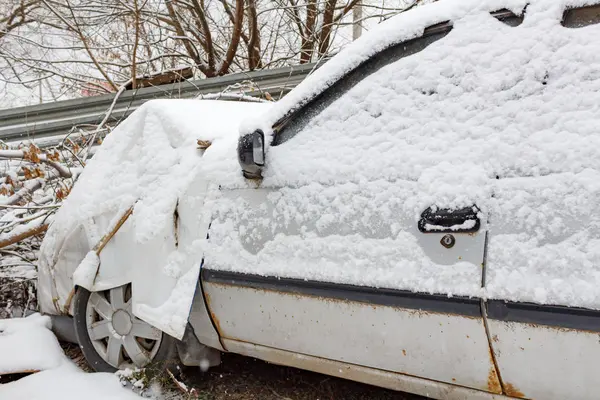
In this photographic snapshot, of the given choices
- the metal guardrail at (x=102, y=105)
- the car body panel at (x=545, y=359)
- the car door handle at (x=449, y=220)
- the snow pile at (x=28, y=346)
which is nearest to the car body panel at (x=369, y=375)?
the car body panel at (x=545, y=359)

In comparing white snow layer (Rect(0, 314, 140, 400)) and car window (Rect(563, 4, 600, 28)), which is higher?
car window (Rect(563, 4, 600, 28))

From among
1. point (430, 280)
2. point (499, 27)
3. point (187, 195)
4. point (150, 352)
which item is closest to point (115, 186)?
point (187, 195)

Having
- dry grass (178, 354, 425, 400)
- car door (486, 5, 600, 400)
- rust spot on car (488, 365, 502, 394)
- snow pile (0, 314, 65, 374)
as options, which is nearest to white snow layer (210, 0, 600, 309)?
car door (486, 5, 600, 400)

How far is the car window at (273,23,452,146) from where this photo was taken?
6.68 feet

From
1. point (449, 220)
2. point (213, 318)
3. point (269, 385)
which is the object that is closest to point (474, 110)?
point (449, 220)

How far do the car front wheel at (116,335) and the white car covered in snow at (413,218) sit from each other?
0.15 metres

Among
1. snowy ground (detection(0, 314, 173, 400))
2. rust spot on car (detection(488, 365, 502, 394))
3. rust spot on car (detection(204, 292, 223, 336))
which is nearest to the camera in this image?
rust spot on car (detection(488, 365, 502, 394))

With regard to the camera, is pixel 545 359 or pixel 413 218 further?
pixel 413 218

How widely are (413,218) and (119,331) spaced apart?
2.00 m

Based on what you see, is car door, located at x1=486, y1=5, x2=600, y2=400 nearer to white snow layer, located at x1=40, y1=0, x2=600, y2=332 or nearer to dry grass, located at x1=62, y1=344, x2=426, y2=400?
white snow layer, located at x1=40, y1=0, x2=600, y2=332

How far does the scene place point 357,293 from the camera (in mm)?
2035

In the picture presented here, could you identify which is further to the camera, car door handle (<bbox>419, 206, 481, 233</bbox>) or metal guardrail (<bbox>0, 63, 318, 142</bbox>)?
metal guardrail (<bbox>0, 63, 318, 142</bbox>)

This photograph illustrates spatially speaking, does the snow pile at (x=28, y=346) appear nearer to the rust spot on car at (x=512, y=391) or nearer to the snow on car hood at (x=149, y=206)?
the snow on car hood at (x=149, y=206)

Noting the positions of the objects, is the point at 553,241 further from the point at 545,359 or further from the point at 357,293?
the point at 357,293
